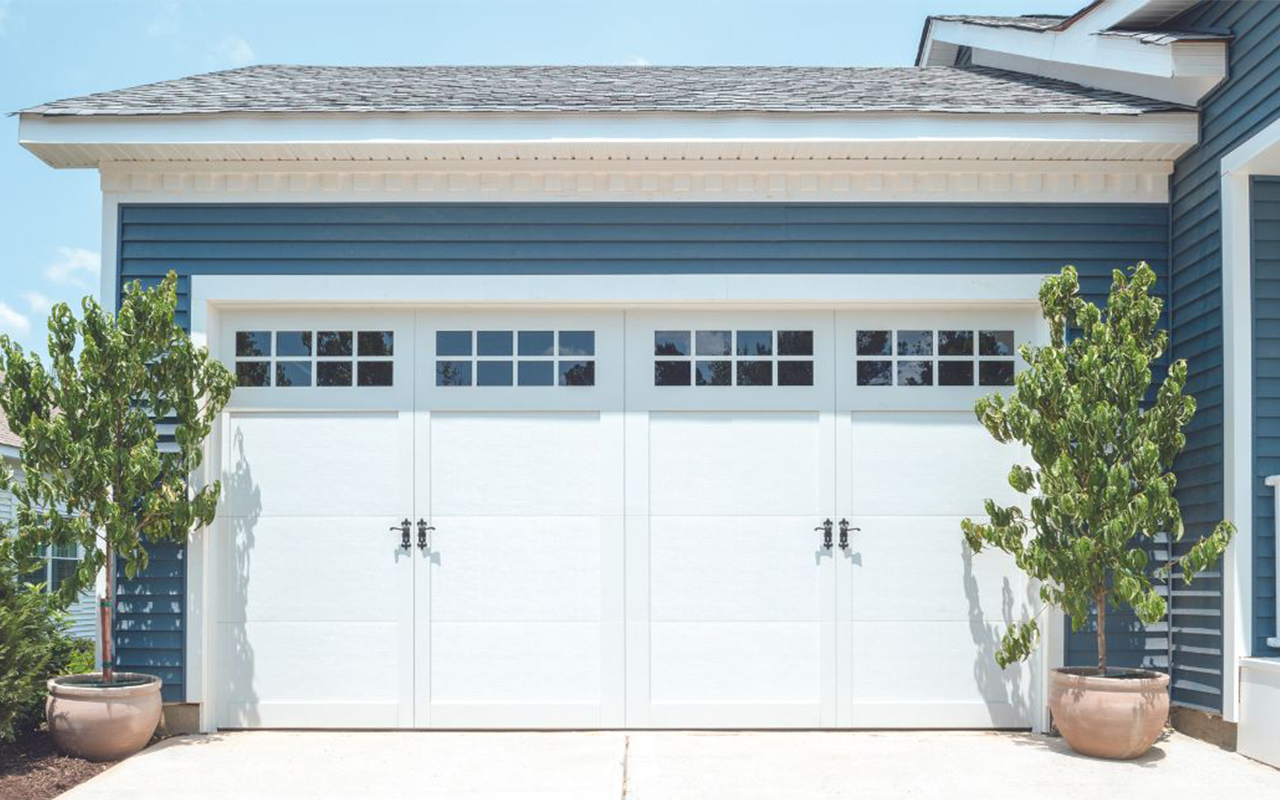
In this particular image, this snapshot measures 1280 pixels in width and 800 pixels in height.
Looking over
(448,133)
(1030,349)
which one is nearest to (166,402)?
(448,133)

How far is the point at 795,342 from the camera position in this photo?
19.2 ft

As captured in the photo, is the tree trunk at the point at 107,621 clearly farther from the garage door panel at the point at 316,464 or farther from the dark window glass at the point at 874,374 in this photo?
the dark window glass at the point at 874,374

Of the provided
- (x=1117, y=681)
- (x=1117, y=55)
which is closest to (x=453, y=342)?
(x=1117, y=681)

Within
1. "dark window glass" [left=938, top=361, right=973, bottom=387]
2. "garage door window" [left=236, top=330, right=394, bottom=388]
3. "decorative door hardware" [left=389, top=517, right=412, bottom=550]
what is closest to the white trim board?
"dark window glass" [left=938, top=361, right=973, bottom=387]

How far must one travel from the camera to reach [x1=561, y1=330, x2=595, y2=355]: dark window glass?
19.2 feet

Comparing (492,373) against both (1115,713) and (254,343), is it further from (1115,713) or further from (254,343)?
(1115,713)

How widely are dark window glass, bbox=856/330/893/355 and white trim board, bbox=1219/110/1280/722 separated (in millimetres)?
1556

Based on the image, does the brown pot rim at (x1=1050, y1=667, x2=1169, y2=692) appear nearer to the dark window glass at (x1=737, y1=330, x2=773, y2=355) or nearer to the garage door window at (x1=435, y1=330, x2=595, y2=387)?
the dark window glass at (x1=737, y1=330, x2=773, y2=355)

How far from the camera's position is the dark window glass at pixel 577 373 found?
5.82 meters

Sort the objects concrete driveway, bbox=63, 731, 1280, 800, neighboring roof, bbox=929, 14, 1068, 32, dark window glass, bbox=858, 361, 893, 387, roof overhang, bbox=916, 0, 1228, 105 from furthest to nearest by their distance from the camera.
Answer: neighboring roof, bbox=929, 14, 1068, 32 → dark window glass, bbox=858, 361, 893, 387 → roof overhang, bbox=916, 0, 1228, 105 → concrete driveway, bbox=63, 731, 1280, 800

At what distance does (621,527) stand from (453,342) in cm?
130

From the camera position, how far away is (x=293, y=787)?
15.1 feet

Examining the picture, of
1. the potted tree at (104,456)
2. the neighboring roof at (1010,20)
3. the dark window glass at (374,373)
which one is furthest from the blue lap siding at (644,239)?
the neighboring roof at (1010,20)

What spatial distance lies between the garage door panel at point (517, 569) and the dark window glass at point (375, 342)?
0.93 meters
